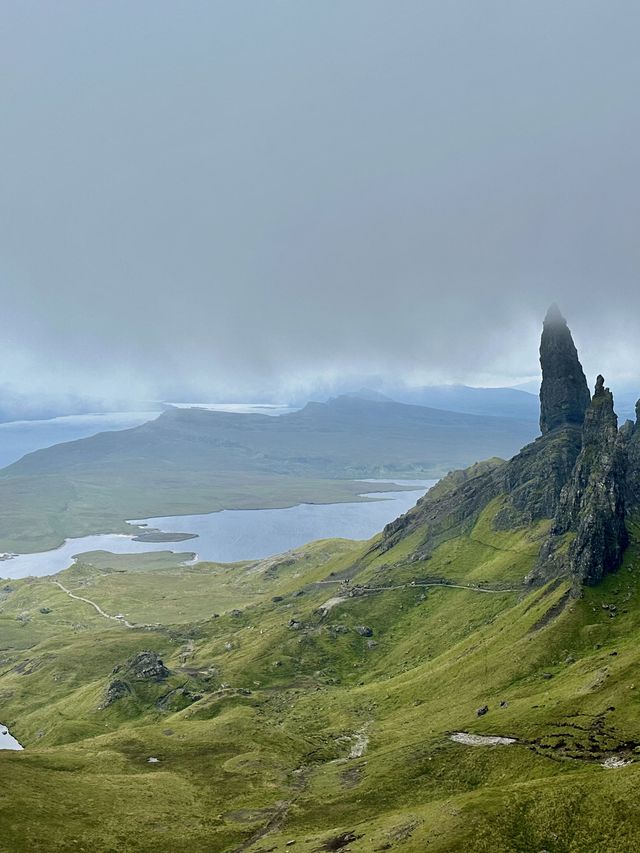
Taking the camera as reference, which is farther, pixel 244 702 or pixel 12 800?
pixel 244 702

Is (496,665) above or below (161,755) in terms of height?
above

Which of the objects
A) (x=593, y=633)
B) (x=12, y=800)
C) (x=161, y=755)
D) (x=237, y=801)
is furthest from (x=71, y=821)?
(x=593, y=633)

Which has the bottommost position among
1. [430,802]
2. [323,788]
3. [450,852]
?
[323,788]

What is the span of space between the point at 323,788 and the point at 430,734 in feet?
90.2

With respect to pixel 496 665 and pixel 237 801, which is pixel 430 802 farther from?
pixel 496 665

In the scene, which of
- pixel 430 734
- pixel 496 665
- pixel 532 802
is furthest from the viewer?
pixel 496 665

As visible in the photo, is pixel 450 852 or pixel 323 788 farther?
pixel 323 788

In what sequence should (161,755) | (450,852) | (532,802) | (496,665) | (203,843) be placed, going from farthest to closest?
(496,665) < (161,755) < (203,843) < (532,802) < (450,852)

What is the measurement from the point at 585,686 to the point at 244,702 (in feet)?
349

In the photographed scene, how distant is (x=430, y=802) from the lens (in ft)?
355

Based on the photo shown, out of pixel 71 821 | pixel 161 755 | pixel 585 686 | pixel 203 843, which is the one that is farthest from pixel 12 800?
pixel 585 686

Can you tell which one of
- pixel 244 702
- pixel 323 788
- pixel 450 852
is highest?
pixel 450 852

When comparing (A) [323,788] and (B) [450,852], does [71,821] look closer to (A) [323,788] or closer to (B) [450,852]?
(A) [323,788]

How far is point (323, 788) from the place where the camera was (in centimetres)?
12694
